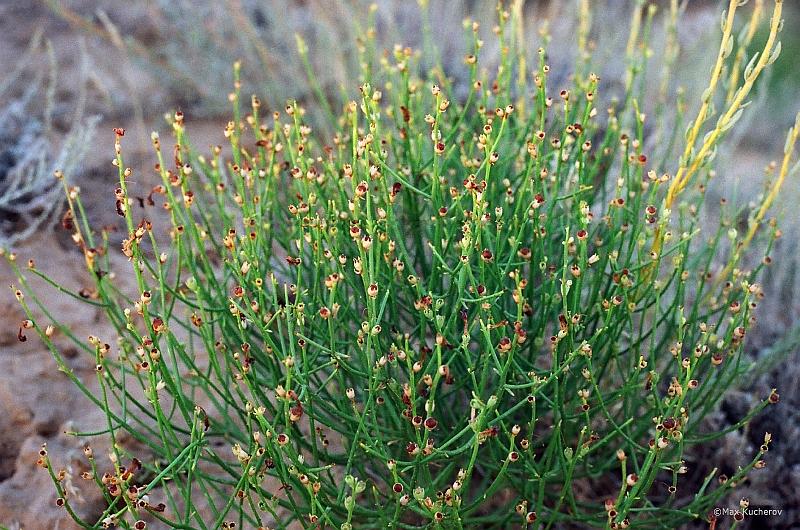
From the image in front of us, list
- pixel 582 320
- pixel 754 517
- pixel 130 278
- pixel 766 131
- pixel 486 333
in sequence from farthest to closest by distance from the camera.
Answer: pixel 766 131, pixel 130 278, pixel 754 517, pixel 582 320, pixel 486 333

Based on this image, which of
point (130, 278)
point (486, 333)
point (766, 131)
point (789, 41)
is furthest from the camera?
point (789, 41)

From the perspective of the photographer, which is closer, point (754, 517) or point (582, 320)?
point (582, 320)

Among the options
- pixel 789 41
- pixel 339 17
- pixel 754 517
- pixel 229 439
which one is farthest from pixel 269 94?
pixel 789 41

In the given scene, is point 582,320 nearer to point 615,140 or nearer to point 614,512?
point 614,512

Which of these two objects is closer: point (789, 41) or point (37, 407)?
point (37, 407)

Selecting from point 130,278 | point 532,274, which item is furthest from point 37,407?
point 532,274

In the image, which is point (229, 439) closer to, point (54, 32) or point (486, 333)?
point (486, 333)

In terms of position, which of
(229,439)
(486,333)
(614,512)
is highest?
(486,333)

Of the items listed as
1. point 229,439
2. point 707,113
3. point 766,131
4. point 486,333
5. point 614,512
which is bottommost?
point 766,131

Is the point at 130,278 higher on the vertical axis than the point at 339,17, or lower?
lower
